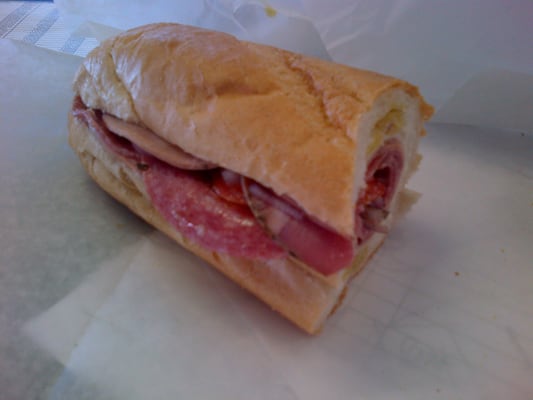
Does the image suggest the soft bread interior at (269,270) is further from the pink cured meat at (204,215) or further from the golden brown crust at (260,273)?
the pink cured meat at (204,215)

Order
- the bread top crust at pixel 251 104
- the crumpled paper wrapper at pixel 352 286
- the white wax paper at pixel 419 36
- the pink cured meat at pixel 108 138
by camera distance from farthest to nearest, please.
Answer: the white wax paper at pixel 419 36, the pink cured meat at pixel 108 138, the crumpled paper wrapper at pixel 352 286, the bread top crust at pixel 251 104

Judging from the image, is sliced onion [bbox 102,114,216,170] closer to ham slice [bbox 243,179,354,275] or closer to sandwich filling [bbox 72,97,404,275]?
sandwich filling [bbox 72,97,404,275]

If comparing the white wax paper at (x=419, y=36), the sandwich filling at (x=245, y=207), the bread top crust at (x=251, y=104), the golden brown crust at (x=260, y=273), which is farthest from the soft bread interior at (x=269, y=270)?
the white wax paper at (x=419, y=36)

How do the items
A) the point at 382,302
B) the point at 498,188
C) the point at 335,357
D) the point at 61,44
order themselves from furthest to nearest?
the point at 61,44, the point at 498,188, the point at 382,302, the point at 335,357

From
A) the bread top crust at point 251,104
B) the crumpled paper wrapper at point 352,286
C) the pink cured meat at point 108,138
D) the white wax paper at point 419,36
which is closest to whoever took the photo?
the bread top crust at point 251,104

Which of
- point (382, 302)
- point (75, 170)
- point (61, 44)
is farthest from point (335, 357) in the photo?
point (61, 44)

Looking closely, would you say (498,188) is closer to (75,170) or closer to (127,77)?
(127,77)

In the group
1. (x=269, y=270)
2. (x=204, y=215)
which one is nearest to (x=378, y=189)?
(x=269, y=270)

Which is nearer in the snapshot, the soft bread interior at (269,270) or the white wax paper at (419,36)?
the soft bread interior at (269,270)
